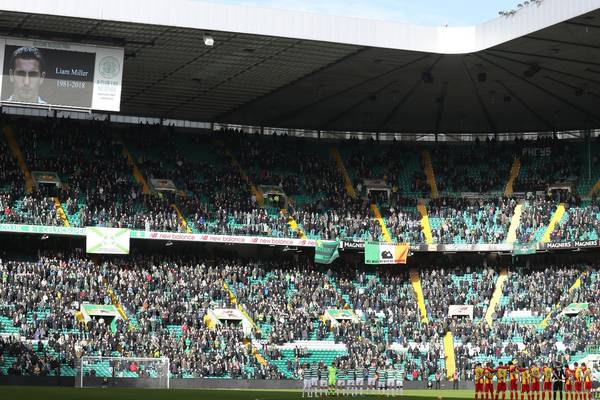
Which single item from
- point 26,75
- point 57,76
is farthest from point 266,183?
point 26,75

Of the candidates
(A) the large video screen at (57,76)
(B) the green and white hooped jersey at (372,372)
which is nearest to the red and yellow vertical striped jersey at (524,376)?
(B) the green and white hooped jersey at (372,372)

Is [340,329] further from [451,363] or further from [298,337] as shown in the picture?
[451,363]

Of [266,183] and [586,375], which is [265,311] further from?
[586,375]

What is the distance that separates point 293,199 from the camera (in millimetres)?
65812

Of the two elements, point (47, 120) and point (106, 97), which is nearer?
point (106, 97)

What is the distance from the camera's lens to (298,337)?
181 feet

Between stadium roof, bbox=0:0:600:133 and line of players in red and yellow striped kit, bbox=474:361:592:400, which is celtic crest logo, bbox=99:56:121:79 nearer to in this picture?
stadium roof, bbox=0:0:600:133

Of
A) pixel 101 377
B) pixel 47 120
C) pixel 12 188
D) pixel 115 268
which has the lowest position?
pixel 101 377

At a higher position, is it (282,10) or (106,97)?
(282,10)

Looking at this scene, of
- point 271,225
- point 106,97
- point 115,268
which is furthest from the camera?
point 271,225

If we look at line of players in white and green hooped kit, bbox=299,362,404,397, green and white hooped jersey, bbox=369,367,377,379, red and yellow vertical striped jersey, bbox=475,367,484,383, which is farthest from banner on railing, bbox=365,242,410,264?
red and yellow vertical striped jersey, bbox=475,367,484,383

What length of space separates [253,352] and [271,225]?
1095cm

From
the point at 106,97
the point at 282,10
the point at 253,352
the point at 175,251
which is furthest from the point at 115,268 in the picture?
the point at 282,10

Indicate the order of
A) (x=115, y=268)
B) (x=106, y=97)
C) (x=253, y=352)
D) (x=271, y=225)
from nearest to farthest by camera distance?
(x=106, y=97) < (x=253, y=352) < (x=115, y=268) < (x=271, y=225)
